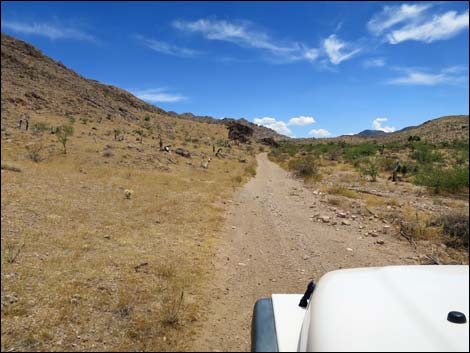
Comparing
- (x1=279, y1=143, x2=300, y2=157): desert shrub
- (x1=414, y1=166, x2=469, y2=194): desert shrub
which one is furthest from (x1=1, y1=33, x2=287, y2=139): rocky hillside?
(x1=414, y1=166, x2=469, y2=194): desert shrub

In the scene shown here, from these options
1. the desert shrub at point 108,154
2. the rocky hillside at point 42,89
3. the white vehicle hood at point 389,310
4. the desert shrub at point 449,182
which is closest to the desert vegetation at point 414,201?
the desert shrub at point 449,182

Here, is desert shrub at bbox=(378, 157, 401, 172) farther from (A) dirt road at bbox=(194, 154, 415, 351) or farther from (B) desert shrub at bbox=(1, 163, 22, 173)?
(B) desert shrub at bbox=(1, 163, 22, 173)

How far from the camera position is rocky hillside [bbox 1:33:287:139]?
97.6 ft

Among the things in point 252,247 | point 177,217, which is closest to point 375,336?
point 252,247

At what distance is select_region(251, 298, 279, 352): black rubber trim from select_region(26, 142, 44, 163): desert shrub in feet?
44.8

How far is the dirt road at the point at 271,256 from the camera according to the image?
4.00 metres

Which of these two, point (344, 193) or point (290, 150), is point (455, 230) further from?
point (290, 150)

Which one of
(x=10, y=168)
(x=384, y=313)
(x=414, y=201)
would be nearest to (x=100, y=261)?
(x=384, y=313)

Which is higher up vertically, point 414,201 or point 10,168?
point 414,201

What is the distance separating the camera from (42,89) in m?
35.0

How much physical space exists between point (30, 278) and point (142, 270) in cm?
151

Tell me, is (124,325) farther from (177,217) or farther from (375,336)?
(177,217)

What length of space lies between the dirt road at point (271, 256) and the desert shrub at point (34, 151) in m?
8.72

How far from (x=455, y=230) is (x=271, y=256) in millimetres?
4487
